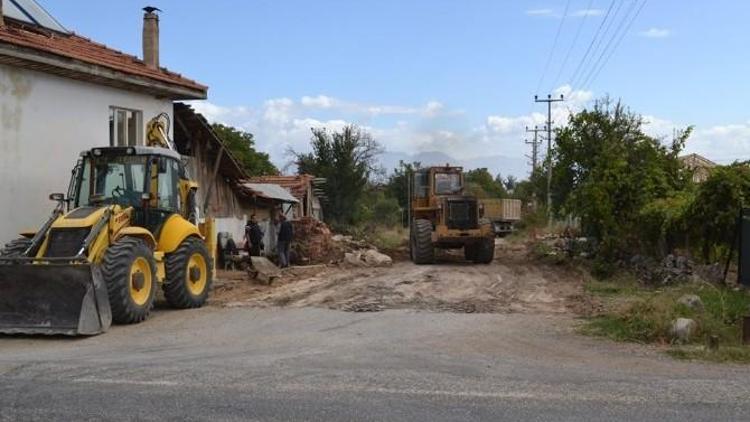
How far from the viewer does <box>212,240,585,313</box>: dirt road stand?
15055 millimetres

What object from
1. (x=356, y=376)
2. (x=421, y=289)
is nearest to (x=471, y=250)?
(x=421, y=289)

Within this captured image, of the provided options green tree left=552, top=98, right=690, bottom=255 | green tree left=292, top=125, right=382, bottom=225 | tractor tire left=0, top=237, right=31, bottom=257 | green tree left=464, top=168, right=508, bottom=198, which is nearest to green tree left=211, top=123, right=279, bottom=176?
green tree left=292, top=125, right=382, bottom=225

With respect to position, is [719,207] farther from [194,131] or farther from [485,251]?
[194,131]

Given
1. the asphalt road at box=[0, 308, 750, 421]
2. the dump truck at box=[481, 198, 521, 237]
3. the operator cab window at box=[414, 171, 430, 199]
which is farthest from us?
the dump truck at box=[481, 198, 521, 237]

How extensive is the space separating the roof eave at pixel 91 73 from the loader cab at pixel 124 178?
2215 mm

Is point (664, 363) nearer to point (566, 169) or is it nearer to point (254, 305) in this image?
point (254, 305)

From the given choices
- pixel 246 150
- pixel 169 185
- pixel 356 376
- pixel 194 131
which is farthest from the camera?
pixel 246 150

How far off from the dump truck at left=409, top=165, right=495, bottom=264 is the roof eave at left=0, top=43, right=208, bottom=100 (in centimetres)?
871

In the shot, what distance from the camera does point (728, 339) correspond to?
1059cm

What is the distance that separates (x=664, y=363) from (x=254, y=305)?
8.14 meters

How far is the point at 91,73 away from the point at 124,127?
2342mm

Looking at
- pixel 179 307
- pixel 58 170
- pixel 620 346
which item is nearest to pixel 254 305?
pixel 179 307

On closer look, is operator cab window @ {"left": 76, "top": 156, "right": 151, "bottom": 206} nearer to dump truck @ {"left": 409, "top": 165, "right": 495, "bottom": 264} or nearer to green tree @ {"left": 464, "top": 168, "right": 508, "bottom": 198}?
dump truck @ {"left": 409, "top": 165, "right": 495, "bottom": 264}

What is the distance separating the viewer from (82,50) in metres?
16.7
